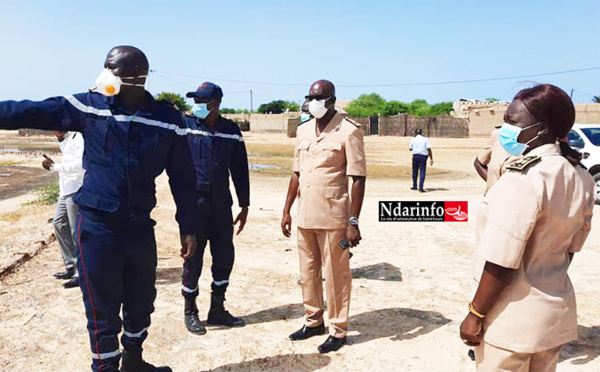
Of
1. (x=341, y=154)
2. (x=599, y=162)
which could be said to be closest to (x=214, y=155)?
(x=341, y=154)

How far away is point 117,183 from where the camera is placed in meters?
2.83

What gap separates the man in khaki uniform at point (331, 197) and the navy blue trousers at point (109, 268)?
4.41ft

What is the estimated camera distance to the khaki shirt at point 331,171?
3.85 metres

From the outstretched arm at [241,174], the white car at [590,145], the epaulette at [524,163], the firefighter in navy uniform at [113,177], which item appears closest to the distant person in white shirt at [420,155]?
the white car at [590,145]

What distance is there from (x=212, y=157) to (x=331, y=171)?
1013 mm

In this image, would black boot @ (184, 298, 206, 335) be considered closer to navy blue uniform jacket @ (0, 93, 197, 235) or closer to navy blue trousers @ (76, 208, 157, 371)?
navy blue trousers @ (76, 208, 157, 371)

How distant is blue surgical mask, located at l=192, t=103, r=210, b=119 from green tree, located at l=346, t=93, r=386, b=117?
172 feet

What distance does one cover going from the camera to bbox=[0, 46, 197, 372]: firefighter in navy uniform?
9.25 feet

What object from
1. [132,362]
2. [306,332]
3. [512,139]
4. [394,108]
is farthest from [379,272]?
[394,108]

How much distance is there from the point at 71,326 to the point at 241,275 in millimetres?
2053

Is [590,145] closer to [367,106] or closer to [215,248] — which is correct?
[215,248]

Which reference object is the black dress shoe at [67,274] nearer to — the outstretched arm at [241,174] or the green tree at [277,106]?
the outstretched arm at [241,174]

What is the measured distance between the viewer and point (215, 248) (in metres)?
4.34

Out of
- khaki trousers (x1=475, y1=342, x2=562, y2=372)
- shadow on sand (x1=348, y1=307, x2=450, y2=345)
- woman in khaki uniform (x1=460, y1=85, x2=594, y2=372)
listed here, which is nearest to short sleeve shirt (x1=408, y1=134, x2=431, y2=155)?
shadow on sand (x1=348, y1=307, x2=450, y2=345)
